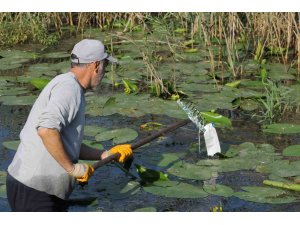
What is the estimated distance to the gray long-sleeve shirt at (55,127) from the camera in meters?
4.05

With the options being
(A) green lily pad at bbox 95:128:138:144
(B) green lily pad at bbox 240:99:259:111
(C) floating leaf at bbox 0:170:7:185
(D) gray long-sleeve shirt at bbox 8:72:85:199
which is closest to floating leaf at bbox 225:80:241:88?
(B) green lily pad at bbox 240:99:259:111

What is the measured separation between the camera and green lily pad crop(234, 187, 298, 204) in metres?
5.20

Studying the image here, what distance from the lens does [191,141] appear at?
648 cm

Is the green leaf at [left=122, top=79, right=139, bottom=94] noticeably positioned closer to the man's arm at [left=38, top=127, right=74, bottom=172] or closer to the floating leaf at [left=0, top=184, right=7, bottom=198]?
the floating leaf at [left=0, top=184, right=7, bottom=198]

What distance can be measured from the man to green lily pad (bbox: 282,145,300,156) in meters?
2.15

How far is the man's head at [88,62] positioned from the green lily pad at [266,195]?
4.98 feet

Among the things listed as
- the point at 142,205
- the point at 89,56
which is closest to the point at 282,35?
the point at 142,205

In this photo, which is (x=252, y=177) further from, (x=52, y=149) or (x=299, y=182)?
(x=52, y=149)

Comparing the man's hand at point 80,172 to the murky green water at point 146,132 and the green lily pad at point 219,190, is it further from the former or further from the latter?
the green lily pad at point 219,190

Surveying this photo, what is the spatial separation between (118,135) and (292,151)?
1.39m

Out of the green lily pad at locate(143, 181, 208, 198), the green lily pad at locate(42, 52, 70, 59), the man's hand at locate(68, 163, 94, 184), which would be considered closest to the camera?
the man's hand at locate(68, 163, 94, 184)

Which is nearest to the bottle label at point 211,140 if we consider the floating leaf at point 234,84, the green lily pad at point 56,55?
the floating leaf at point 234,84

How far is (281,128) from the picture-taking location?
21.7 ft

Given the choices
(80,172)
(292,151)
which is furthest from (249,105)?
(80,172)
